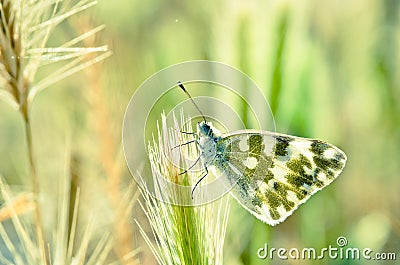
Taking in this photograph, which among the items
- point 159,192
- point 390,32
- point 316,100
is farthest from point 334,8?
point 159,192

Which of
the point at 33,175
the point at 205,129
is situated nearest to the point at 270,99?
the point at 205,129

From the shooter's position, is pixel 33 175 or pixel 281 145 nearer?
pixel 33 175

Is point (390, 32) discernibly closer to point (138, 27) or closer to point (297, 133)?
point (297, 133)

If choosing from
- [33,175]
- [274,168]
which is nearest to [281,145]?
[274,168]

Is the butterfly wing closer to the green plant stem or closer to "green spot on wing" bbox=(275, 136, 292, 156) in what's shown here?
"green spot on wing" bbox=(275, 136, 292, 156)

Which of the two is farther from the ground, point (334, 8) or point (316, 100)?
point (334, 8)

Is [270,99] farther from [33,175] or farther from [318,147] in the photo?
[33,175]
